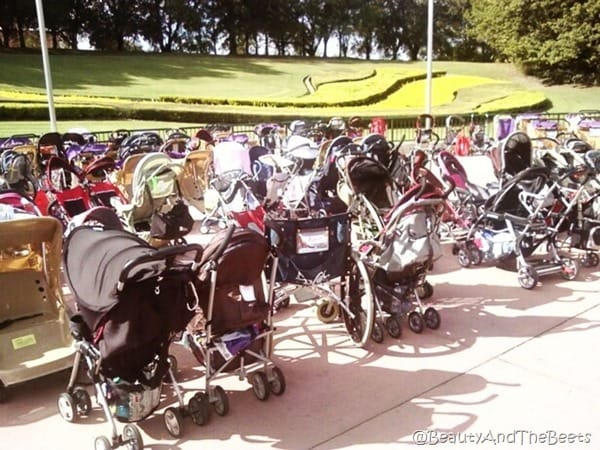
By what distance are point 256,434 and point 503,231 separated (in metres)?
3.58

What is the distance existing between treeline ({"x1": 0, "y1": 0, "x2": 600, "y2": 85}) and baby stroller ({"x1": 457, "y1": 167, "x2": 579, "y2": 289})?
99.6 ft

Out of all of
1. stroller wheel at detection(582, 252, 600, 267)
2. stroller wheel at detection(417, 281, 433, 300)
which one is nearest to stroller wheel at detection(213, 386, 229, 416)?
stroller wheel at detection(417, 281, 433, 300)

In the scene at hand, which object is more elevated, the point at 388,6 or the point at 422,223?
the point at 388,6

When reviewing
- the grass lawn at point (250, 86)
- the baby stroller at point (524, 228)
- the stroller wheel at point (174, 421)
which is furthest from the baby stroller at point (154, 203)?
the grass lawn at point (250, 86)

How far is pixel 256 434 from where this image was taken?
325cm

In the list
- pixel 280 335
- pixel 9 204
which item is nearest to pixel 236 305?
pixel 280 335

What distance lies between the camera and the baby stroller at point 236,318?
322 centimetres

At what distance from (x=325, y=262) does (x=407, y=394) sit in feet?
3.42

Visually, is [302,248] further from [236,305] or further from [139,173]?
[139,173]

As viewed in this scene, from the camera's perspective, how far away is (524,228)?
5.65 meters

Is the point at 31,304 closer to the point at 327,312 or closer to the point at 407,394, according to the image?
the point at 327,312

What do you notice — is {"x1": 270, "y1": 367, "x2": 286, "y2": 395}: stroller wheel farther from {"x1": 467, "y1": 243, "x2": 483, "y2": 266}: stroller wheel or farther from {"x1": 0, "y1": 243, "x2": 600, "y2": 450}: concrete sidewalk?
{"x1": 467, "y1": 243, "x2": 483, "y2": 266}: stroller wheel

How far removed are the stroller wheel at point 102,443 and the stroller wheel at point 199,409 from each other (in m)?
0.47

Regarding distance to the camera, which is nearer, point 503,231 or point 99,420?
point 99,420
